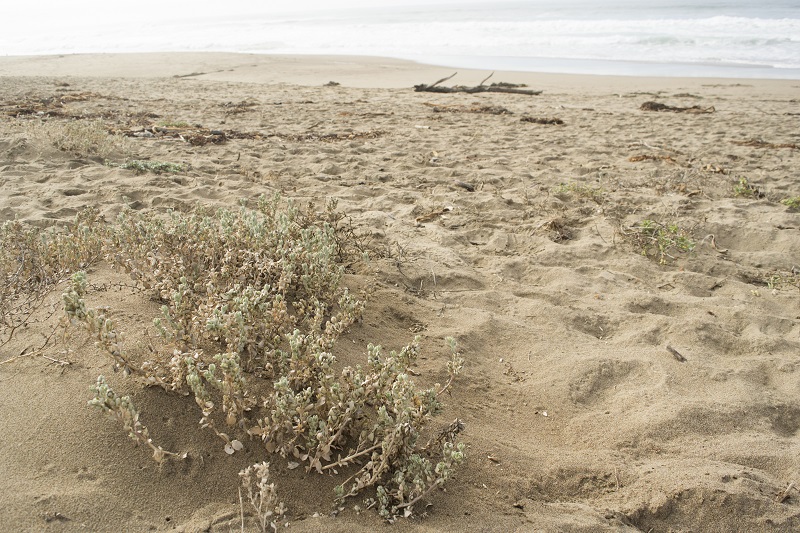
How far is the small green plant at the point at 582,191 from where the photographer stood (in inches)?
211

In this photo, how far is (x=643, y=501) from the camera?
2045 millimetres

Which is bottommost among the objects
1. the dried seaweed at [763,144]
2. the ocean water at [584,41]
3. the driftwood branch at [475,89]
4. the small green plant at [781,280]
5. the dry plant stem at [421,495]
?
the dry plant stem at [421,495]

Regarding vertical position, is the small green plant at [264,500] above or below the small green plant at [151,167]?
below

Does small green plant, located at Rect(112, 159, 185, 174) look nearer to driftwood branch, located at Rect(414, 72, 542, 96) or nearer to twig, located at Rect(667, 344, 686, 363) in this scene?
twig, located at Rect(667, 344, 686, 363)

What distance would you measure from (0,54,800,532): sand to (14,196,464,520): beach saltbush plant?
0.09 metres

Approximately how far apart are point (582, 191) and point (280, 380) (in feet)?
14.2

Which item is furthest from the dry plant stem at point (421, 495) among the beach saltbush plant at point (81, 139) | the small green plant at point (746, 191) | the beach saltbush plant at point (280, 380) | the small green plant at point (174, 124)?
the small green plant at point (174, 124)

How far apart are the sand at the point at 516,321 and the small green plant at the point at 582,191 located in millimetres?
20

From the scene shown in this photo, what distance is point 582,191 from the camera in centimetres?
544

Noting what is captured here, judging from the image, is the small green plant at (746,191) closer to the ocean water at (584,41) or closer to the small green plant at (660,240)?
the small green plant at (660,240)

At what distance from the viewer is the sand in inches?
75.6

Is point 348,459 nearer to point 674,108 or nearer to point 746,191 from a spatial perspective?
point 746,191

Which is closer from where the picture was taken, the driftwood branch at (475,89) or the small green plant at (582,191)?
the small green plant at (582,191)

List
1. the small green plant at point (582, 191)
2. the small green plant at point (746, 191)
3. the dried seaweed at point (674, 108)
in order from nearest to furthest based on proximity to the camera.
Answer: the small green plant at point (582, 191)
the small green plant at point (746, 191)
the dried seaweed at point (674, 108)
